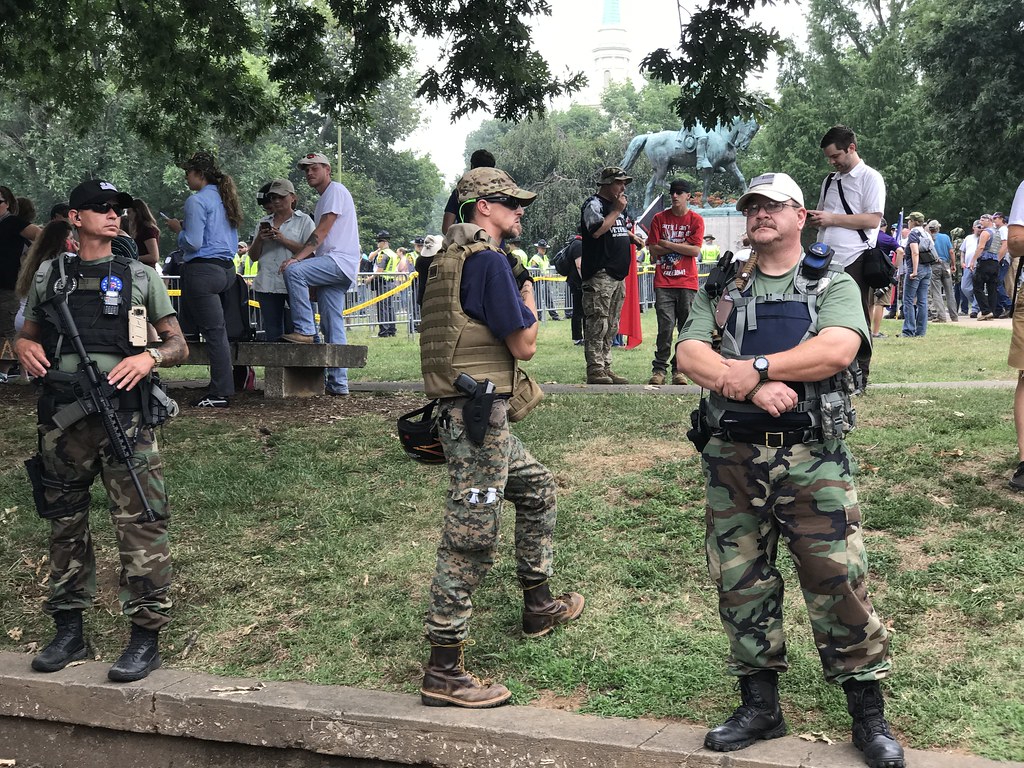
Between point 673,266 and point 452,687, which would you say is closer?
point 452,687

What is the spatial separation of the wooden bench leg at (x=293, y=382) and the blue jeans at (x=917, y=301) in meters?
10.3

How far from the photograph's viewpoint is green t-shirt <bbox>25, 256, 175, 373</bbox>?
4.88m

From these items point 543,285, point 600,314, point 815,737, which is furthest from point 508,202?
point 543,285

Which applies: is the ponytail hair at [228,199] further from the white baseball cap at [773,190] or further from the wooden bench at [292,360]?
the white baseball cap at [773,190]

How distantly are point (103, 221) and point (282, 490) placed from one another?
106 inches

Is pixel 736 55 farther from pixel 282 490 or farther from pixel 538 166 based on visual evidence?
pixel 538 166

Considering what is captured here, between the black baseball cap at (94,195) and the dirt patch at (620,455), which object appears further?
the dirt patch at (620,455)

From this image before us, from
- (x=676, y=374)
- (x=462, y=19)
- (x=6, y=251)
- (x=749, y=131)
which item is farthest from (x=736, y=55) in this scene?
(x=749, y=131)

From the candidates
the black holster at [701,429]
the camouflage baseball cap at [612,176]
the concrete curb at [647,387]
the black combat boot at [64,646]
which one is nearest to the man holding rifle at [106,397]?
the black combat boot at [64,646]

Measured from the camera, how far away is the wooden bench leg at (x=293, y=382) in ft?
33.4

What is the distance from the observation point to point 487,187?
4.53m

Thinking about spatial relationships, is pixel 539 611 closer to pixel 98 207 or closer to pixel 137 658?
pixel 137 658

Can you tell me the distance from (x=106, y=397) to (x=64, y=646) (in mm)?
1249

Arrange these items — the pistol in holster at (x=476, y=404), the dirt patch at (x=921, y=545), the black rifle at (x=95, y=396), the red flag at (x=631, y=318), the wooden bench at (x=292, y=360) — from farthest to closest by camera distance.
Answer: the red flag at (x=631, y=318) → the wooden bench at (x=292, y=360) → the dirt patch at (x=921, y=545) → the black rifle at (x=95, y=396) → the pistol in holster at (x=476, y=404)
